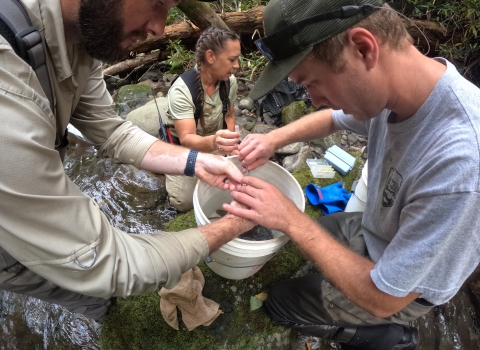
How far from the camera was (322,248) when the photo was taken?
5.49 feet

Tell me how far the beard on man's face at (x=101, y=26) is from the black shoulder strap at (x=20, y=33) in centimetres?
26

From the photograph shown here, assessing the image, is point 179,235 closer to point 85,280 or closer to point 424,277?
point 85,280

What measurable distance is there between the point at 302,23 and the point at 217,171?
1179mm

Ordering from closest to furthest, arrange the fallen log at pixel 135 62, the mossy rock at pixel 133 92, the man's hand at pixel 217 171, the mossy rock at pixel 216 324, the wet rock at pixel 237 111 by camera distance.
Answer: the man's hand at pixel 217 171 → the mossy rock at pixel 216 324 → the wet rock at pixel 237 111 → the mossy rock at pixel 133 92 → the fallen log at pixel 135 62

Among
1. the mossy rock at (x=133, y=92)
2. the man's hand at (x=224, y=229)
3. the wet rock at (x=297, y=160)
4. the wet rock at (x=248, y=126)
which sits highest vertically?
the man's hand at (x=224, y=229)

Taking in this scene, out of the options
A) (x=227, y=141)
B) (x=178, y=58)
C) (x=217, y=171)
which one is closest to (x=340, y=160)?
(x=227, y=141)

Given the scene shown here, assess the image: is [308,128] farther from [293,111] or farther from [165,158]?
[293,111]

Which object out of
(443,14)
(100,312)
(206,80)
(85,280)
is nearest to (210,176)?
(85,280)

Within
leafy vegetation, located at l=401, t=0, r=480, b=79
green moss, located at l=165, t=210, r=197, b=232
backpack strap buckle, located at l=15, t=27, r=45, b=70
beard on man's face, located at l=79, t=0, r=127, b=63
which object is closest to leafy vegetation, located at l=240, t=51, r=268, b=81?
leafy vegetation, located at l=401, t=0, r=480, b=79

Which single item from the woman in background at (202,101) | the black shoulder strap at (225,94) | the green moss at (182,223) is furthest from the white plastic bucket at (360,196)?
the black shoulder strap at (225,94)

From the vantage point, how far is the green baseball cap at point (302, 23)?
1268 millimetres

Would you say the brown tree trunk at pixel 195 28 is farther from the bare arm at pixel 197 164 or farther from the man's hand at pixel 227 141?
the bare arm at pixel 197 164

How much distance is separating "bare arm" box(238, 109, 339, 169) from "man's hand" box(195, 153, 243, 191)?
0.41 ft

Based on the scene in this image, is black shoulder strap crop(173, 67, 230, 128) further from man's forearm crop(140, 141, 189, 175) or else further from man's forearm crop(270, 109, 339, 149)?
man's forearm crop(270, 109, 339, 149)
